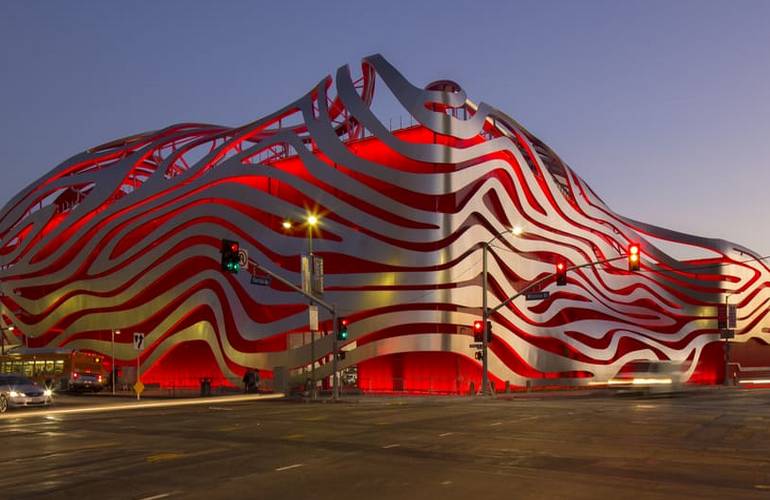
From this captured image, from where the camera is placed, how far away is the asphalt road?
1272cm

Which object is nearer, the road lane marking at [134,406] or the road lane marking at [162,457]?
the road lane marking at [162,457]

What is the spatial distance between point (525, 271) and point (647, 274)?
21.9m

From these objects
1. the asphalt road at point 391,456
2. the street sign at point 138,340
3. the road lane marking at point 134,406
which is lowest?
the road lane marking at point 134,406

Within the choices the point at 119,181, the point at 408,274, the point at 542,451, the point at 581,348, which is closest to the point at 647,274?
the point at 581,348

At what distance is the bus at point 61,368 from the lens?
54.4m

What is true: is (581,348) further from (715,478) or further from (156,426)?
(715,478)

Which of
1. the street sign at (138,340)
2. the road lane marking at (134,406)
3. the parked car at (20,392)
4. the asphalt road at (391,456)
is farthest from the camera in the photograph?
the street sign at (138,340)

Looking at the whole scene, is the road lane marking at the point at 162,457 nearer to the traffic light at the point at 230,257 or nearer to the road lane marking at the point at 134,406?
the traffic light at the point at 230,257

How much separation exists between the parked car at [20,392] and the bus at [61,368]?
60.9 feet

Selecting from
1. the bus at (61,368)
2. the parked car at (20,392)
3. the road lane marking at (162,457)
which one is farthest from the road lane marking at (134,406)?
the road lane marking at (162,457)

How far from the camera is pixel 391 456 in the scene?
16.6 meters

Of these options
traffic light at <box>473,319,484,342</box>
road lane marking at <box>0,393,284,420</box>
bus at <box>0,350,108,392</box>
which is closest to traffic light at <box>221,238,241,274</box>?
road lane marking at <box>0,393,284,420</box>

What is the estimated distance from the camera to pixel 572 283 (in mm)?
63562

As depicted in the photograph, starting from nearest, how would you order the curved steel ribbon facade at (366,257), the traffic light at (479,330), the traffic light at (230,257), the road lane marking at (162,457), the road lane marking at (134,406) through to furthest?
the road lane marking at (162,457) → the traffic light at (230,257) → the road lane marking at (134,406) → the traffic light at (479,330) → the curved steel ribbon facade at (366,257)
